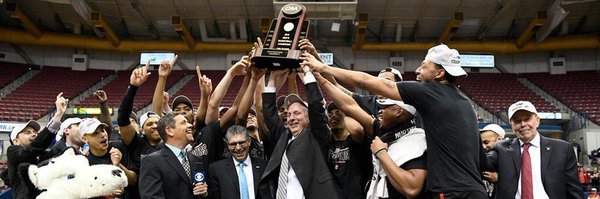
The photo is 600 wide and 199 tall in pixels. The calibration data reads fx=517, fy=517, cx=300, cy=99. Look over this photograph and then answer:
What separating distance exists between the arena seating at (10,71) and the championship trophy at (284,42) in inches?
804

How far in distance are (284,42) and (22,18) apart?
18847mm

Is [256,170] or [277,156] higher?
[277,156]

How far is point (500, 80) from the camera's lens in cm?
2273

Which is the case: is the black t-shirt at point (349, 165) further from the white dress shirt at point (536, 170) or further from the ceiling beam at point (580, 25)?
the ceiling beam at point (580, 25)

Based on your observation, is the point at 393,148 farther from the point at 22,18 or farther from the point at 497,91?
the point at 497,91

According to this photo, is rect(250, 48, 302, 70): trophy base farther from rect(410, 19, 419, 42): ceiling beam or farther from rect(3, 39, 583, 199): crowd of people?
rect(410, 19, 419, 42): ceiling beam

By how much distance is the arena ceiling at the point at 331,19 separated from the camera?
18.6 metres

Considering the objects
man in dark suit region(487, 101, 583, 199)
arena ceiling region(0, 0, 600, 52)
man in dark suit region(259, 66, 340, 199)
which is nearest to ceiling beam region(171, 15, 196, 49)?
arena ceiling region(0, 0, 600, 52)

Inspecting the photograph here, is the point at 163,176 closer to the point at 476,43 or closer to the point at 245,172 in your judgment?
the point at 245,172

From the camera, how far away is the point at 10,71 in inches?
868

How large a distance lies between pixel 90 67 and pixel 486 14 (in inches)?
680

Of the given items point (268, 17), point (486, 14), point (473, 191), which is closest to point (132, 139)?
point (473, 191)

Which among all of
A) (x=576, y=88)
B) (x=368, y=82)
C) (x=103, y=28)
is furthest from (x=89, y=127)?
(x=576, y=88)

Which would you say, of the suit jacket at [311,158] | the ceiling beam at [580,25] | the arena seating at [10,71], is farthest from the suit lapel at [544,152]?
the arena seating at [10,71]
